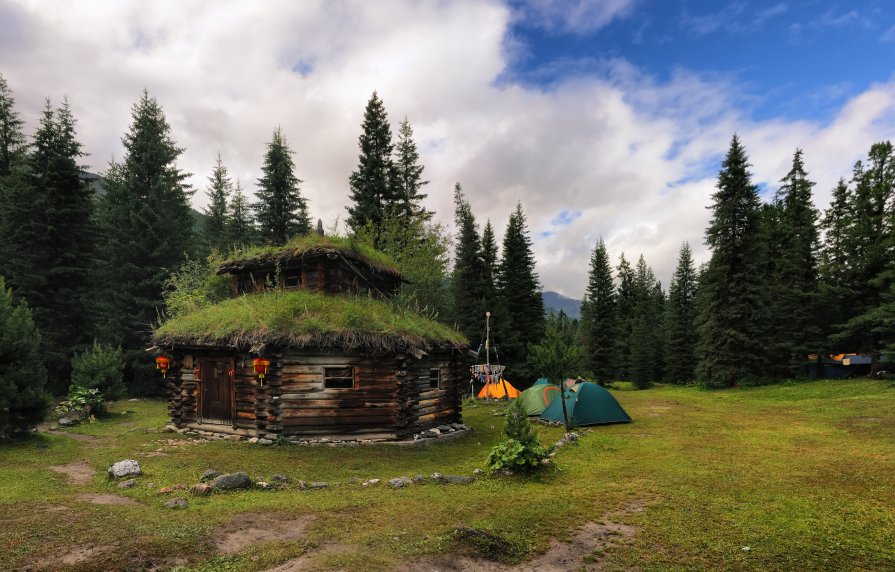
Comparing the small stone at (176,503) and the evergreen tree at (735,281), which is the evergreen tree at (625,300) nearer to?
the evergreen tree at (735,281)

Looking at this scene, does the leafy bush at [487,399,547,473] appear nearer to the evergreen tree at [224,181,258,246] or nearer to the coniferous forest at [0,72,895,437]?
the coniferous forest at [0,72,895,437]

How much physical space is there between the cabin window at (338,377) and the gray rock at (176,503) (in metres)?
6.49

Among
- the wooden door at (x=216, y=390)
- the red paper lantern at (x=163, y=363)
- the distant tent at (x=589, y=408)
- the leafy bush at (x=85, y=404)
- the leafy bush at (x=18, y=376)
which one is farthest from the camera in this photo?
the leafy bush at (x=85, y=404)

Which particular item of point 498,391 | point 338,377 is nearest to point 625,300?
point 498,391

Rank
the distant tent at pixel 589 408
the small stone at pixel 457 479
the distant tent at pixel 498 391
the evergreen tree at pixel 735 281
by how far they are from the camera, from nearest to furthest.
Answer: the small stone at pixel 457 479
the distant tent at pixel 589 408
the distant tent at pixel 498 391
the evergreen tree at pixel 735 281

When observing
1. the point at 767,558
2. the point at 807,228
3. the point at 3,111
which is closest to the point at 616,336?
the point at 807,228

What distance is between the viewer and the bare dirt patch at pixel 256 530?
20.3 feet

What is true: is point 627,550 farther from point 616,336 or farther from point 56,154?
point 616,336

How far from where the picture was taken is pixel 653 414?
20547 millimetres

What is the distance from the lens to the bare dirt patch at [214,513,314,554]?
20.3ft

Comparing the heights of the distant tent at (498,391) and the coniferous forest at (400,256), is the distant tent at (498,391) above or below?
below

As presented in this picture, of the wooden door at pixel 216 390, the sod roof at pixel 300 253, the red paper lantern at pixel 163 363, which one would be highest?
the sod roof at pixel 300 253

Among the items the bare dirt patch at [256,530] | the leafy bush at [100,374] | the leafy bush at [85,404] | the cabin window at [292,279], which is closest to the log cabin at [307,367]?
the cabin window at [292,279]

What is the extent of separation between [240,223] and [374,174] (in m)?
15.4
